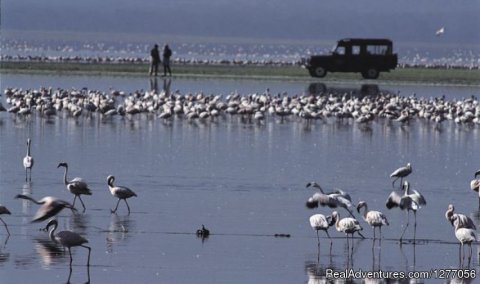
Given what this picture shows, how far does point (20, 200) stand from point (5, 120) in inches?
572

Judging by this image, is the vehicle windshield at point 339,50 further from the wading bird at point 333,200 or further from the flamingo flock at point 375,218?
the wading bird at point 333,200

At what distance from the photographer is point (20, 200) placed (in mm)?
19672

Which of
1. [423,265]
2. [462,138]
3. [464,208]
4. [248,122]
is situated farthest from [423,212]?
[248,122]

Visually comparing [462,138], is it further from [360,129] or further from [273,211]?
[273,211]

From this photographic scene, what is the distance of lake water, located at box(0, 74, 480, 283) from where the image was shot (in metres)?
15.4

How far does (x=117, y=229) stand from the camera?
17453 mm

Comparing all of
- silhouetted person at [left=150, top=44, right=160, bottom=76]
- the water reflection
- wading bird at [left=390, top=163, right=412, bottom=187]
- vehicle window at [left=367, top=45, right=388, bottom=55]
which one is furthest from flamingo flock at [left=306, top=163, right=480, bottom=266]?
vehicle window at [left=367, top=45, right=388, bottom=55]

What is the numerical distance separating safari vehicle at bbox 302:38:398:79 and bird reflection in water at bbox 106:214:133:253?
1470 inches

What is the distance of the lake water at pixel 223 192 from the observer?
50.6ft

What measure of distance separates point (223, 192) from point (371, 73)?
35.7 m

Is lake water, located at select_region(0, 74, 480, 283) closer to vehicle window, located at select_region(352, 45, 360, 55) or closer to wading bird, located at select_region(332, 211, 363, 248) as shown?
wading bird, located at select_region(332, 211, 363, 248)

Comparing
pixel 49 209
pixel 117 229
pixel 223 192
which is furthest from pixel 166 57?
pixel 49 209

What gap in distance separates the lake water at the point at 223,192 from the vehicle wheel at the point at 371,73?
19.0m

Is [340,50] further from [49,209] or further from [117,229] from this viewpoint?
[49,209]
